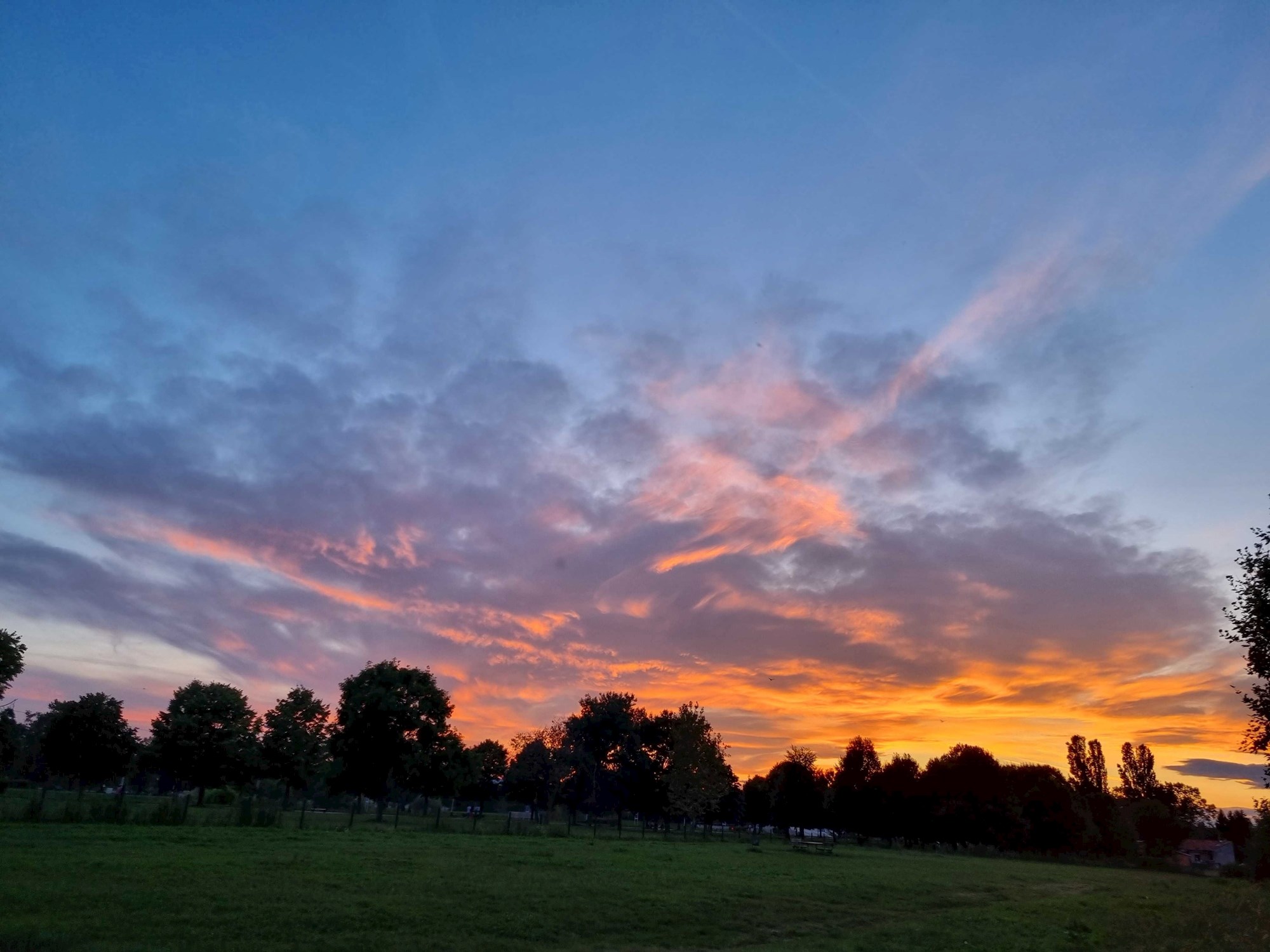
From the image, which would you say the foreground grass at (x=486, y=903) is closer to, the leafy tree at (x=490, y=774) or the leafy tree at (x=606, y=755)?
the leafy tree at (x=606, y=755)

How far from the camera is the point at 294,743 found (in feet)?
259

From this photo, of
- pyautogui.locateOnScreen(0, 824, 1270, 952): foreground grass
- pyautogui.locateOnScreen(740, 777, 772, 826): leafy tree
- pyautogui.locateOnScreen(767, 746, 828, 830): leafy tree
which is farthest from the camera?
pyautogui.locateOnScreen(740, 777, 772, 826): leafy tree

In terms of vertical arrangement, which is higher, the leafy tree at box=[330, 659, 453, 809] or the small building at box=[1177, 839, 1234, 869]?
the leafy tree at box=[330, 659, 453, 809]

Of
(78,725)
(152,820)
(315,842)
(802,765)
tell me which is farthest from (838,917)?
(802,765)

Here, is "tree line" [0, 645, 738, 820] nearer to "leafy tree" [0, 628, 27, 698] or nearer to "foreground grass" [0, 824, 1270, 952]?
"leafy tree" [0, 628, 27, 698]

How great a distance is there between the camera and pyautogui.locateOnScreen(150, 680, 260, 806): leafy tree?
68625 millimetres

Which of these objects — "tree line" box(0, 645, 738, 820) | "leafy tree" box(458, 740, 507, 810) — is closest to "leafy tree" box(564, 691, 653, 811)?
"tree line" box(0, 645, 738, 820)

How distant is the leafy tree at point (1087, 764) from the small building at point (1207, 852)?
64.0ft

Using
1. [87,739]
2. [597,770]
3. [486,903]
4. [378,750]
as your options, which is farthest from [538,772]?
[486,903]

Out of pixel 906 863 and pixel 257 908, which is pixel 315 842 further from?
pixel 906 863

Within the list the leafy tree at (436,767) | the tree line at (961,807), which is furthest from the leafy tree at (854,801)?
the leafy tree at (436,767)

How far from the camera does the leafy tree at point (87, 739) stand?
65.7 m

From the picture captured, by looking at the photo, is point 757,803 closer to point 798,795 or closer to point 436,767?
point 798,795

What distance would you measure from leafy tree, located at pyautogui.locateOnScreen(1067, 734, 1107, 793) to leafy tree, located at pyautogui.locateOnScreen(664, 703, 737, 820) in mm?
123098
